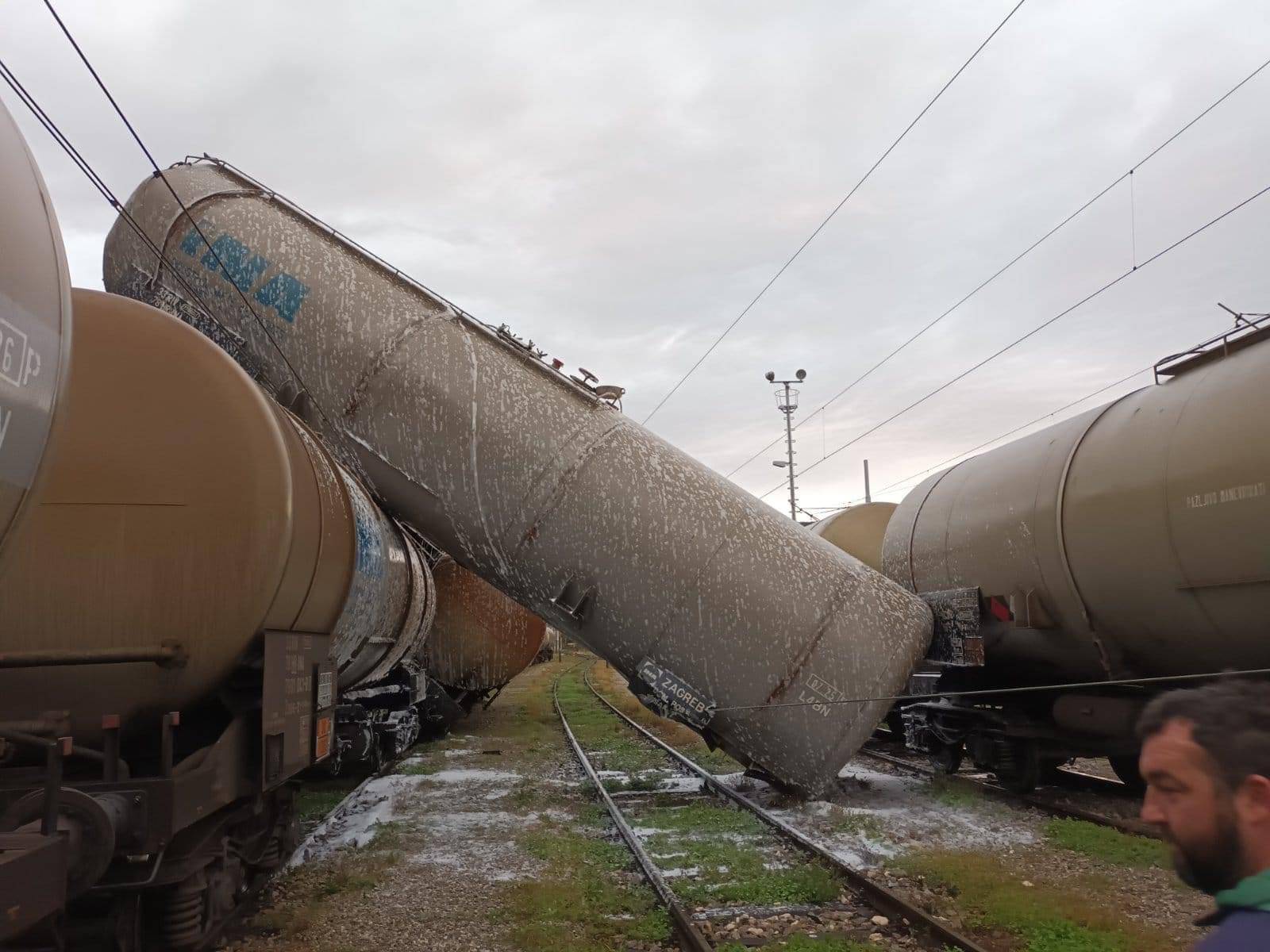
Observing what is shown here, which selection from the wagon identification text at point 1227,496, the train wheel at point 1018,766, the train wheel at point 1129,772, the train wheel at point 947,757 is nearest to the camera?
the wagon identification text at point 1227,496

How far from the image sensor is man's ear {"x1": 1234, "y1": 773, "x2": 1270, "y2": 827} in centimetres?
136

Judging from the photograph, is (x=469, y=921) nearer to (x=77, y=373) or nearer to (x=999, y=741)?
(x=77, y=373)

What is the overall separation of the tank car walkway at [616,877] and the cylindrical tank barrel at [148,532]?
87.9 inches

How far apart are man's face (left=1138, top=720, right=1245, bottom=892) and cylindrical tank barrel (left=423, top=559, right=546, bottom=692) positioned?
48.1 ft

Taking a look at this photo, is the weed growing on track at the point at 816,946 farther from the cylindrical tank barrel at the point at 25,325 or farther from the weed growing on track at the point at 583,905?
the cylindrical tank barrel at the point at 25,325

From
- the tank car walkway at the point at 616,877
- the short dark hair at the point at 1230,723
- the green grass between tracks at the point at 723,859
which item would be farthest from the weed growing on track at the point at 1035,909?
the short dark hair at the point at 1230,723

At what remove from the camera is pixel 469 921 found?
6.26 m

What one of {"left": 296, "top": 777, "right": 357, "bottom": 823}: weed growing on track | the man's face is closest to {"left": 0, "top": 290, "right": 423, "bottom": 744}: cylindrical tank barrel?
the man's face

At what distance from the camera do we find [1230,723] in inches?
55.9

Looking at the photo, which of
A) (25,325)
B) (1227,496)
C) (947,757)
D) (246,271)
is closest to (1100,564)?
(1227,496)

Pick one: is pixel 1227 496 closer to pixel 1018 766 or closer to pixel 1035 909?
pixel 1035 909

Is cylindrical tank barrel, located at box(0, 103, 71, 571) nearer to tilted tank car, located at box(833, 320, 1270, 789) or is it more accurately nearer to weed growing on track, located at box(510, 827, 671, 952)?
weed growing on track, located at box(510, 827, 671, 952)

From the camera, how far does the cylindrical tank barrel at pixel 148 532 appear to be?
15.3 ft

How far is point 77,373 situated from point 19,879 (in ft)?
9.50
